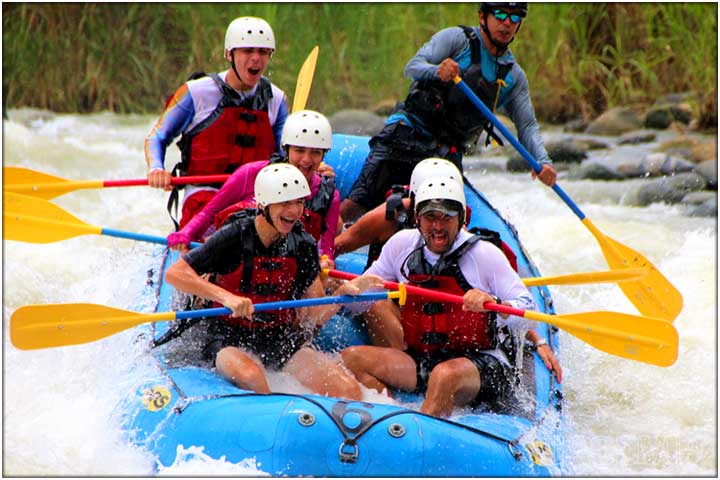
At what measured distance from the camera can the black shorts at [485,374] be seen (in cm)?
499

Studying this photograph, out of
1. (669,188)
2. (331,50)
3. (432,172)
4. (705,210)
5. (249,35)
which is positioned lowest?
(705,210)

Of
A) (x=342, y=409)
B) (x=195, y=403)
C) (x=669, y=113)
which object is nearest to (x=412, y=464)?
(x=342, y=409)

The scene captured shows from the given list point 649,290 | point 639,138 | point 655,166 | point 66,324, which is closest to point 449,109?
point 649,290

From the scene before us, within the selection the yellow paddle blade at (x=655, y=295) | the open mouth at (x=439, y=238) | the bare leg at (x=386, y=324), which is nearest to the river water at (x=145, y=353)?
the yellow paddle blade at (x=655, y=295)

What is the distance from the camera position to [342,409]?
4.68 m

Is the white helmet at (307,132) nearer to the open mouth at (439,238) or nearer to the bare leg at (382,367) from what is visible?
the open mouth at (439,238)

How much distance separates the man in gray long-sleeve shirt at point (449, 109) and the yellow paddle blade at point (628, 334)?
1364 millimetres

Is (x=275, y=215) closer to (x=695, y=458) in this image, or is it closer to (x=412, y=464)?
(x=412, y=464)

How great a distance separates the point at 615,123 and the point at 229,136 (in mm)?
6176

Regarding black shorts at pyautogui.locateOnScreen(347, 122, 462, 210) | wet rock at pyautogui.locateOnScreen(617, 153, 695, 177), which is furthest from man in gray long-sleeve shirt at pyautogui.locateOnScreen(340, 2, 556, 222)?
wet rock at pyautogui.locateOnScreen(617, 153, 695, 177)

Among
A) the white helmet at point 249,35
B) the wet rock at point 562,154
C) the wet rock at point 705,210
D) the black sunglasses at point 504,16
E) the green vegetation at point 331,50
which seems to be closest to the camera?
the white helmet at point 249,35

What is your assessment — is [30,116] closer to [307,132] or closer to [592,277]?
[307,132]

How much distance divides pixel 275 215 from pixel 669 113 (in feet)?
23.6

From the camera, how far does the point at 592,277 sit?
5.45 metres
